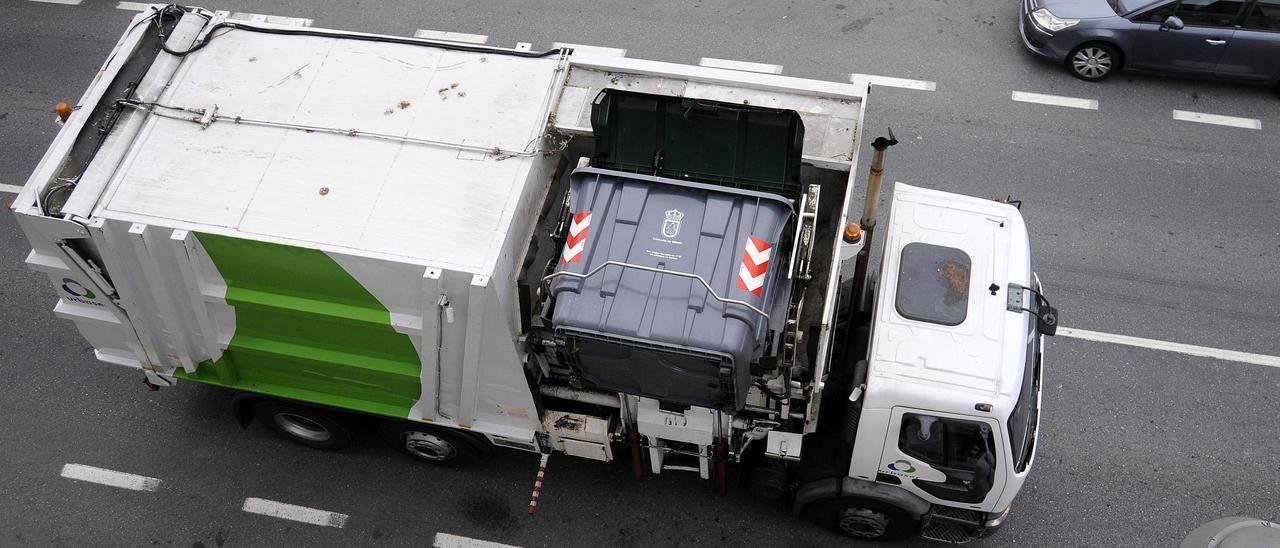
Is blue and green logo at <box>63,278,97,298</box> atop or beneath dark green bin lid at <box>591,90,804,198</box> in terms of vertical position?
beneath

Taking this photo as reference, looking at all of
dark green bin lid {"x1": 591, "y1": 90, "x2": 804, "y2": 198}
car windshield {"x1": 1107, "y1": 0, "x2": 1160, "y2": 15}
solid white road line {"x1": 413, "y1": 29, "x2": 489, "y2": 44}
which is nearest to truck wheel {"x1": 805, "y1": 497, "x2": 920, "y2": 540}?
dark green bin lid {"x1": 591, "y1": 90, "x2": 804, "y2": 198}

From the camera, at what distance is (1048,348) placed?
8531mm

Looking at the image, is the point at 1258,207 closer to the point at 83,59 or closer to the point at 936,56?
the point at 936,56

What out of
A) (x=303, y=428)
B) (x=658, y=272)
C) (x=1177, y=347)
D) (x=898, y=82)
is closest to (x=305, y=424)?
(x=303, y=428)

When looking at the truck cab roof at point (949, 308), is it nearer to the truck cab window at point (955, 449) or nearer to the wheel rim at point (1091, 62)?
the truck cab window at point (955, 449)

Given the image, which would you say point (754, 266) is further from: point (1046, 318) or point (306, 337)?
point (306, 337)

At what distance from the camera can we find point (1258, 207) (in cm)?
951

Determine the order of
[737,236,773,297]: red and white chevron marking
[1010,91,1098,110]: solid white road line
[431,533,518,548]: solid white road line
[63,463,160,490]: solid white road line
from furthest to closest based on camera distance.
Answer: [1010,91,1098,110]: solid white road line < [63,463,160,490]: solid white road line < [431,533,518,548]: solid white road line < [737,236,773,297]: red and white chevron marking

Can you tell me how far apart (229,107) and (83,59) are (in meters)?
5.80

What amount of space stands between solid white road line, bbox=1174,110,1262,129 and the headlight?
1.47m

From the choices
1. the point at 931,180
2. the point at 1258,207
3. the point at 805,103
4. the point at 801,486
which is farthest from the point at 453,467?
the point at 1258,207

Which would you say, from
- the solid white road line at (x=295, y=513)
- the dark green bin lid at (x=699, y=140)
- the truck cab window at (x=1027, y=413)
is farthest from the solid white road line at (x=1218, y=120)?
the solid white road line at (x=295, y=513)

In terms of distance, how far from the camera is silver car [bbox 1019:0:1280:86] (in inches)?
400

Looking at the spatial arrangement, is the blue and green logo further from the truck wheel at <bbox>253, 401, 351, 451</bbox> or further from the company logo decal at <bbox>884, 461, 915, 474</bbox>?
the company logo decal at <bbox>884, 461, 915, 474</bbox>
